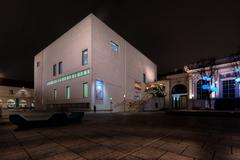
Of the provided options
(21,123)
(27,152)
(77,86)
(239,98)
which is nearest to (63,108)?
(77,86)

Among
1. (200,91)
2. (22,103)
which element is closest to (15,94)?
(22,103)

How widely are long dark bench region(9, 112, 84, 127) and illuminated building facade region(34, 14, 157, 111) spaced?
17.7 meters

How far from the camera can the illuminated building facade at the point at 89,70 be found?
29.2 meters

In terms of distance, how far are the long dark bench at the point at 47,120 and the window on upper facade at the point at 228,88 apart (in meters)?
32.3

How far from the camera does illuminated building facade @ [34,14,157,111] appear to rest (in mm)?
29203

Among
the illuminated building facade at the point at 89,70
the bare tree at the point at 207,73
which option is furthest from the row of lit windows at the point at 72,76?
the bare tree at the point at 207,73

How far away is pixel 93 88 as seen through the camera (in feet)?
92.0

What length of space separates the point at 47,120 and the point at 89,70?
67.2ft

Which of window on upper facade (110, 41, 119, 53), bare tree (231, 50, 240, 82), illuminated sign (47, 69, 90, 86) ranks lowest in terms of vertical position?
illuminated sign (47, 69, 90, 86)

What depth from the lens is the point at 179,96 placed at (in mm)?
39531

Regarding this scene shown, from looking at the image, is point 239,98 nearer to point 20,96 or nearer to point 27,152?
point 27,152

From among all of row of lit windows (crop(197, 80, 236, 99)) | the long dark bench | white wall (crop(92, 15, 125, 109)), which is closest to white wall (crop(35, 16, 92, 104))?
white wall (crop(92, 15, 125, 109))

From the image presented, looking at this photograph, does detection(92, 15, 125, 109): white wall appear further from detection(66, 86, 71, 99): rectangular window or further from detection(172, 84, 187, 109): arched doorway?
detection(172, 84, 187, 109): arched doorway

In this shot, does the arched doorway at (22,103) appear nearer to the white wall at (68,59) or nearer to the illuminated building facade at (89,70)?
the white wall at (68,59)
